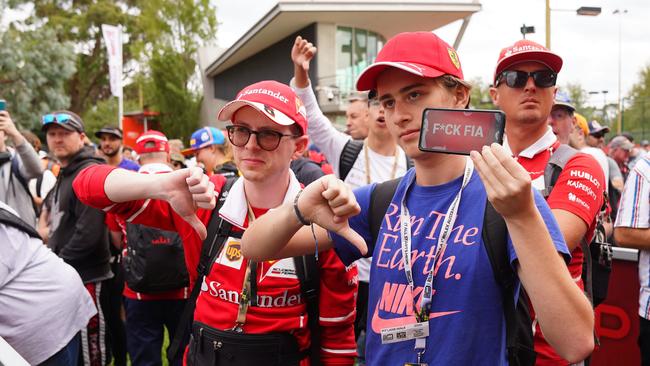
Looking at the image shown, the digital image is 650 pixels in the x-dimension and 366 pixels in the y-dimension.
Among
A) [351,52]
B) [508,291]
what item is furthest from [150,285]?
[351,52]

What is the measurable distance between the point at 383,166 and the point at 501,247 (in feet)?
8.77

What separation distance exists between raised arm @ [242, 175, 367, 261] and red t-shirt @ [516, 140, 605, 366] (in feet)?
3.02

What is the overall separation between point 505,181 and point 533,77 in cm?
152

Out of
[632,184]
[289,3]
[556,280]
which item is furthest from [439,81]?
[289,3]

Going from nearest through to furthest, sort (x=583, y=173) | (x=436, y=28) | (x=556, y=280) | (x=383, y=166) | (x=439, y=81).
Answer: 1. (x=556, y=280)
2. (x=439, y=81)
3. (x=583, y=173)
4. (x=383, y=166)
5. (x=436, y=28)

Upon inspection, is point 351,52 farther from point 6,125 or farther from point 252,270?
point 252,270

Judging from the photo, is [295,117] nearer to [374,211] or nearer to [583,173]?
[374,211]

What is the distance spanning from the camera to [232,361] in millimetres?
2244

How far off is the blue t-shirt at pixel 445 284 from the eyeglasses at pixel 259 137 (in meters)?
0.73

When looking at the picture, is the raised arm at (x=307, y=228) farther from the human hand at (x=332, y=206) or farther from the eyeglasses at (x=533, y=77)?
the eyeglasses at (x=533, y=77)

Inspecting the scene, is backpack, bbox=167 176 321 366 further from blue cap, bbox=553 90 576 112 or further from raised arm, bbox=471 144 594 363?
blue cap, bbox=553 90 576 112

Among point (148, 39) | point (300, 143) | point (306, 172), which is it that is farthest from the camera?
point (148, 39)

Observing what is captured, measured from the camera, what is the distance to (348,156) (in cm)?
425

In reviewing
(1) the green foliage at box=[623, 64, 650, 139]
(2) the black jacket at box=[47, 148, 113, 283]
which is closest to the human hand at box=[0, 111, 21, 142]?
(2) the black jacket at box=[47, 148, 113, 283]
